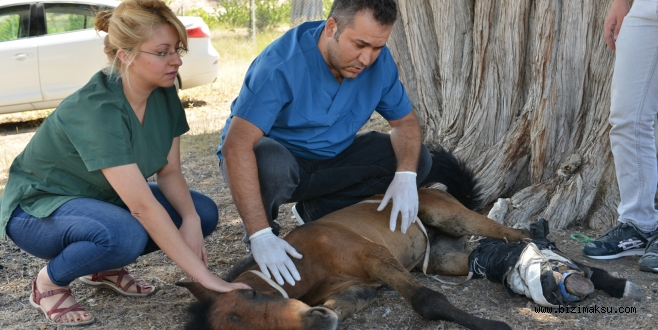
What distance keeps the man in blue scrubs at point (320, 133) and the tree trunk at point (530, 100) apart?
852mm

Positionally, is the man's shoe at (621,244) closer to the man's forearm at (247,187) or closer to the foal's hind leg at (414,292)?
the foal's hind leg at (414,292)

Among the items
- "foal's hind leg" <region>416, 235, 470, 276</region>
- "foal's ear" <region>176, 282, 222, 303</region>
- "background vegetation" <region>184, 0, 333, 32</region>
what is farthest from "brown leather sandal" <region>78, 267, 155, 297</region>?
"background vegetation" <region>184, 0, 333, 32</region>

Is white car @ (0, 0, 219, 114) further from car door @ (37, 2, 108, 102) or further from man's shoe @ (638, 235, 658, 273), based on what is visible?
man's shoe @ (638, 235, 658, 273)

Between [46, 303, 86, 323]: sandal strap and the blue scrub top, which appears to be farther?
the blue scrub top

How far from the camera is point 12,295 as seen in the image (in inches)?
156

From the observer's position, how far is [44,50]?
9211 mm

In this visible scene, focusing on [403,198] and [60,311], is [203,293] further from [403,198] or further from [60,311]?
[403,198]

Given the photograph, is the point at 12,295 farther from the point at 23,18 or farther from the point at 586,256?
the point at 23,18

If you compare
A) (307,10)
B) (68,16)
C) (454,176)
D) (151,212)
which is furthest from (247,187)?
(307,10)

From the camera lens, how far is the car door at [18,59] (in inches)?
358

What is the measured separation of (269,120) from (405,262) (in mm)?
1268

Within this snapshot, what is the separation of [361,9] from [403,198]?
119 cm

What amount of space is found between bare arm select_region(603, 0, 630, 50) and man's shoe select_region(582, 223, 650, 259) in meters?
1.19

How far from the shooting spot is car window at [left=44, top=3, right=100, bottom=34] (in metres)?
9.41
